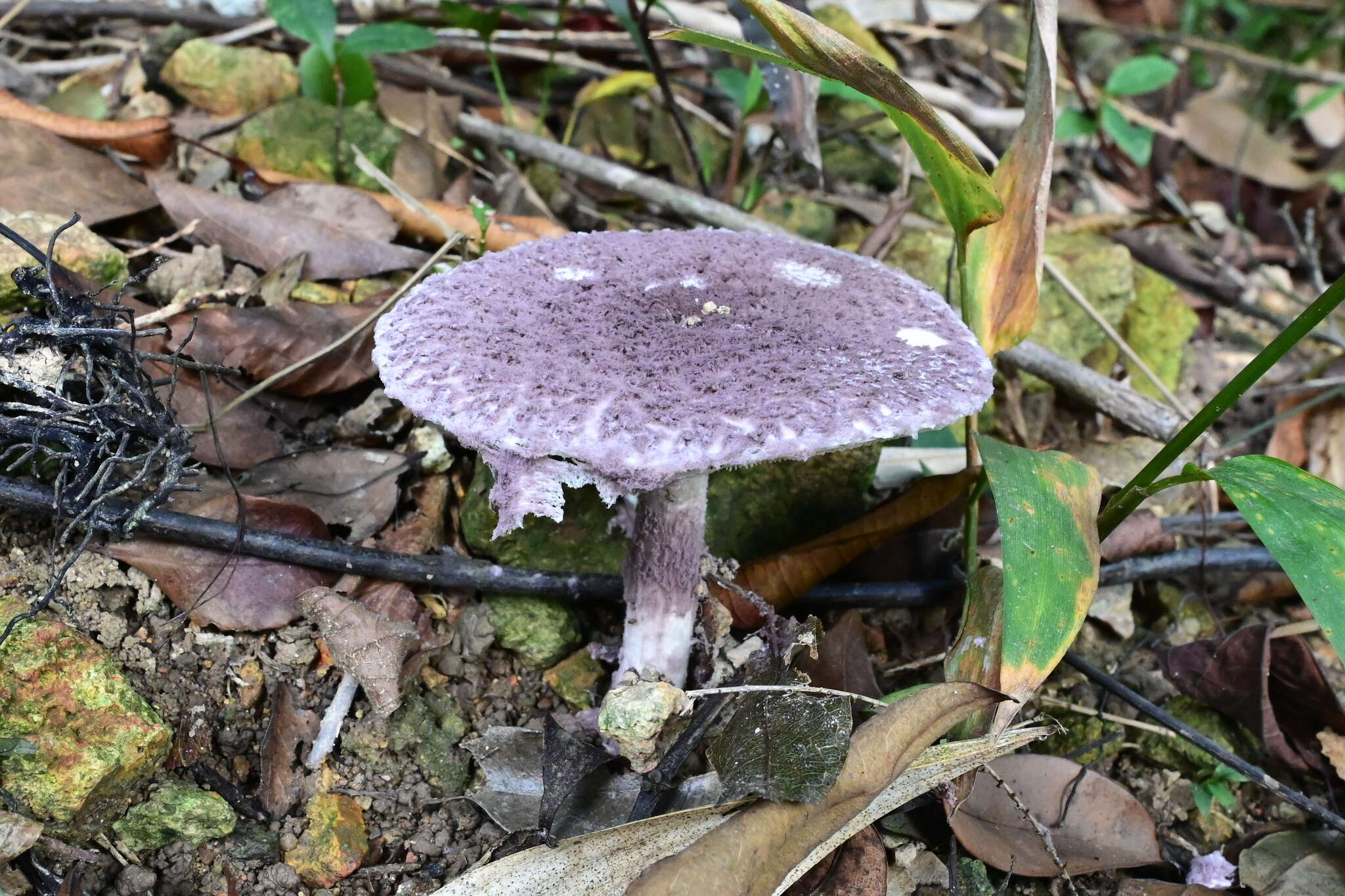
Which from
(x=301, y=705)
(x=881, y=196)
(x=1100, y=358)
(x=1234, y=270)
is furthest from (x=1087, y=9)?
(x=301, y=705)

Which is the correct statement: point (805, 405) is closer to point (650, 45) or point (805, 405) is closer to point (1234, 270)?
point (650, 45)

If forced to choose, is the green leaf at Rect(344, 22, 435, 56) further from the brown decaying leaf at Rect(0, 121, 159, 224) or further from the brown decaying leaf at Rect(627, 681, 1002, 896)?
the brown decaying leaf at Rect(627, 681, 1002, 896)

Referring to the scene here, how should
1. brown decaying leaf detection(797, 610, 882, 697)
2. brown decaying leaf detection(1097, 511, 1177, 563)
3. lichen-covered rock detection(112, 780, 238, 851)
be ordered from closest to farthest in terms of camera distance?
lichen-covered rock detection(112, 780, 238, 851) → brown decaying leaf detection(797, 610, 882, 697) → brown decaying leaf detection(1097, 511, 1177, 563)

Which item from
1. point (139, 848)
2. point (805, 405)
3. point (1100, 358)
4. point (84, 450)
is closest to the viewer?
point (805, 405)

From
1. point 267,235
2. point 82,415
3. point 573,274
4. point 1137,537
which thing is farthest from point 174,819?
point 1137,537

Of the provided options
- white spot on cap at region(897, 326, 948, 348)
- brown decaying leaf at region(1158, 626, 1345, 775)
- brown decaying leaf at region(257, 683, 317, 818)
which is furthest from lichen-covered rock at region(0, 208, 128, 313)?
brown decaying leaf at region(1158, 626, 1345, 775)
